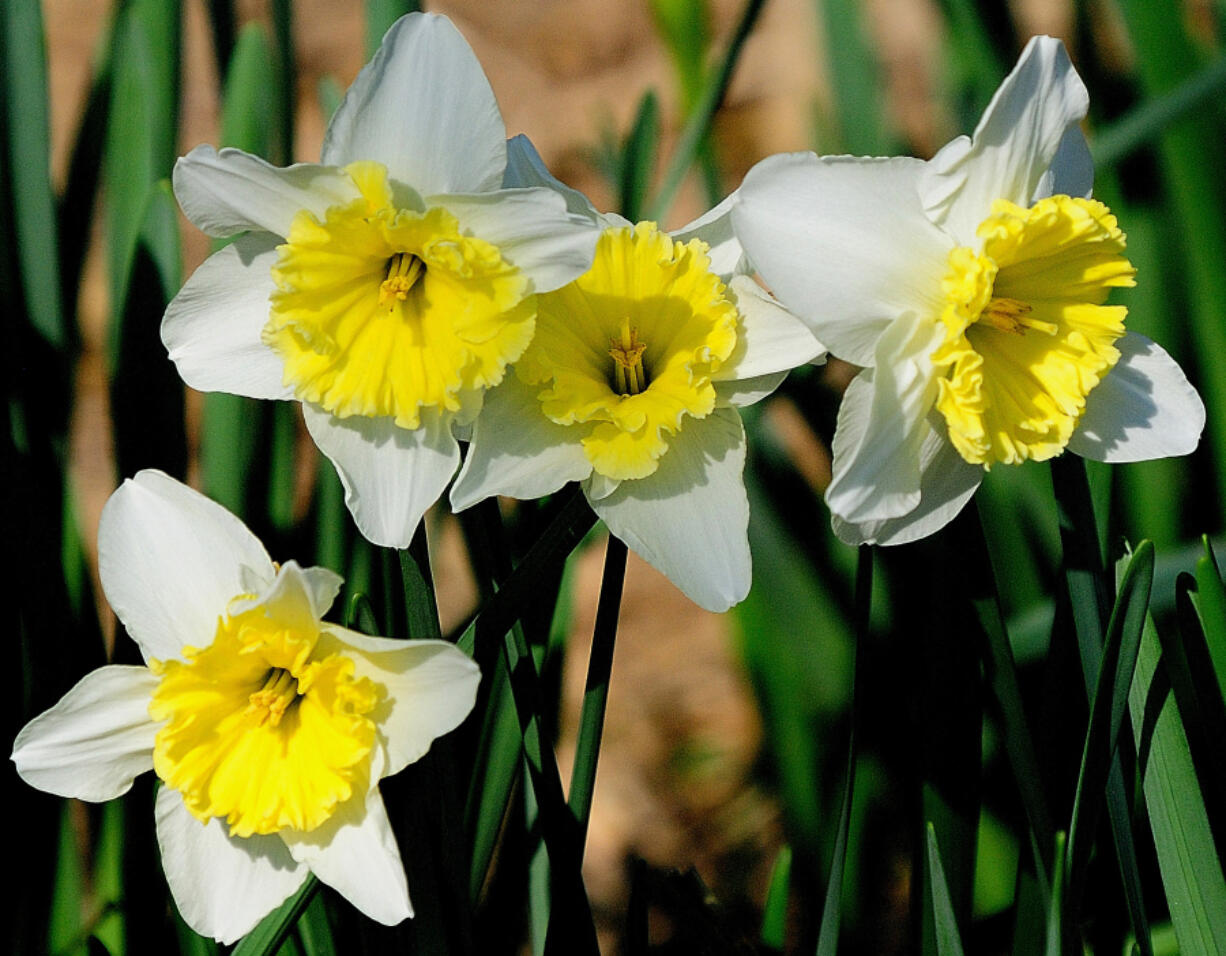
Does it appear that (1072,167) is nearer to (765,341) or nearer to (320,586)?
(765,341)

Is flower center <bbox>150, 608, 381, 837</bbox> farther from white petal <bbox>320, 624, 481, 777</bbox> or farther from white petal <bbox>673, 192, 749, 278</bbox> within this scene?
white petal <bbox>673, 192, 749, 278</bbox>

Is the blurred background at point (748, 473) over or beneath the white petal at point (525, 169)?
beneath

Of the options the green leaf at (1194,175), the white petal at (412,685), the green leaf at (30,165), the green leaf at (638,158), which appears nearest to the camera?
the white petal at (412,685)

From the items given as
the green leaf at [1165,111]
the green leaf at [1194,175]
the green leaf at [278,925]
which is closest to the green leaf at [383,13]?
the green leaf at [278,925]

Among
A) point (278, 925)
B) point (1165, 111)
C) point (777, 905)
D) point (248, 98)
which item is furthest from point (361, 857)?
point (1165, 111)

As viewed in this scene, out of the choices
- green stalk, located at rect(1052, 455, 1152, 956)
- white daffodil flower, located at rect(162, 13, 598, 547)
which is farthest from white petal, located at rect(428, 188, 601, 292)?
green stalk, located at rect(1052, 455, 1152, 956)

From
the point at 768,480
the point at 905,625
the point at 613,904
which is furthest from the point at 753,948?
the point at 613,904

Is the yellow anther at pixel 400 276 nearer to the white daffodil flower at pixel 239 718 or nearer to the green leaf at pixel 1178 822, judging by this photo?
the white daffodil flower at pixel 239 718
